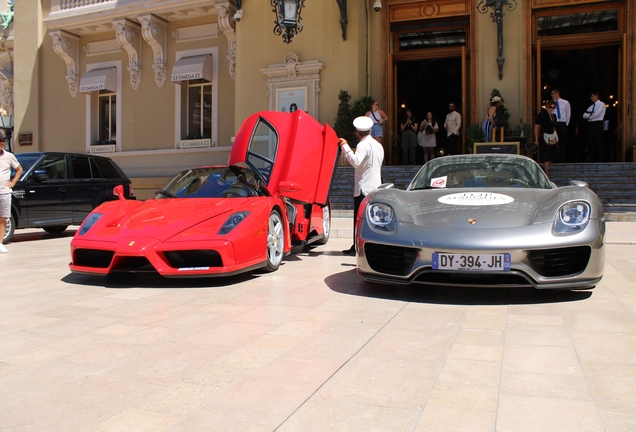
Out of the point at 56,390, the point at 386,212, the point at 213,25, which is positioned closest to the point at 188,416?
the point at 56,390

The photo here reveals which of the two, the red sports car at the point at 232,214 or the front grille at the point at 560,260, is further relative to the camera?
the red sports car at the point at 232,214

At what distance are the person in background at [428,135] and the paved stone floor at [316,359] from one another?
1069 centimetres

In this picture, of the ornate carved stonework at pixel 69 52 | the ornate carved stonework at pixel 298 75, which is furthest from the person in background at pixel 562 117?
the ornate carved stonework at pixel 69 52

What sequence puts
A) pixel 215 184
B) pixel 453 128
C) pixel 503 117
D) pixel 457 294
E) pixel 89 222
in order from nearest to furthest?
1. pixel 457 294
2. pixel 89 222
3. pixel 215 184
4. pixel 503 117
5. pixel 453 128

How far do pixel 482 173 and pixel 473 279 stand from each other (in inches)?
61.0

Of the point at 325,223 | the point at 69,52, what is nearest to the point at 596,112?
the point at 325,223

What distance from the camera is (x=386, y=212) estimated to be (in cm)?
471

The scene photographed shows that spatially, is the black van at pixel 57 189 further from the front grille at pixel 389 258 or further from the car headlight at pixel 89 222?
the front grille at pixel 389 258

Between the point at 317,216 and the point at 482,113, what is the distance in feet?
27.9

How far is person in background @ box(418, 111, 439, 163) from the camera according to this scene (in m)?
15.4

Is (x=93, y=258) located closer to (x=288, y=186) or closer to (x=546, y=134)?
(x=288, y=186)

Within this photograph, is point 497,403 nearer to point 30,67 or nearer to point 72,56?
point 72,56

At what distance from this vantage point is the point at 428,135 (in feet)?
51.0

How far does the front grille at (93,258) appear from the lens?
525 cm
